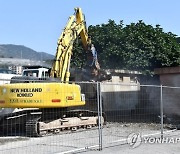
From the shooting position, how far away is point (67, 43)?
17.0 metres

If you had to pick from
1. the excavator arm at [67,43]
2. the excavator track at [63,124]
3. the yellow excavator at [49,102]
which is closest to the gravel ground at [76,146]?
the excavator track at [63,124]

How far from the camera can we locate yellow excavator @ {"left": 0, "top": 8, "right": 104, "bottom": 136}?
1269 cm

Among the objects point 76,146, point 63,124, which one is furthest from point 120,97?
point 76,146

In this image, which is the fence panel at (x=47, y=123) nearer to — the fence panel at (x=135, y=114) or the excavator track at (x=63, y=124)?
the excavator track at (x=63, y=124)

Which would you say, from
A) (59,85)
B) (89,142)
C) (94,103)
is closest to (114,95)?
(94,103)

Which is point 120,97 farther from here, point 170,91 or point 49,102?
point 49,102

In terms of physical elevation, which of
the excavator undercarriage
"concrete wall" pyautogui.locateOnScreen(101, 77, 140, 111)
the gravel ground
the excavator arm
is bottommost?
the gravel ground

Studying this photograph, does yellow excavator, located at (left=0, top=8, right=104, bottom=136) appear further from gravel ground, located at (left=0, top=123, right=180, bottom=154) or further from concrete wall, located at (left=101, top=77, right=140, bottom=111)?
concrete wall, located at (left=101, top=77, right=140, bottom=111)

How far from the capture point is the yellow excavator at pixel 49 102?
1269 cm

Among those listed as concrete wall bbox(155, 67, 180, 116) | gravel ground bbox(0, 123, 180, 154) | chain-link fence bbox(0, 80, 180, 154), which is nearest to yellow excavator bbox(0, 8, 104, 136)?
chain-link fence bbox(0, 80, 180, 154)

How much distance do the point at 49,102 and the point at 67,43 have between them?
Result: 4.47m

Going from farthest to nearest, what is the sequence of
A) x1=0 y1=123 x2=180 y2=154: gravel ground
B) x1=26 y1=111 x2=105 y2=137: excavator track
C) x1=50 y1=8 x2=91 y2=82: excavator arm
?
1. x1=50 y1=8 x2=91 y2=82: excavator arm
2. x1=26 y1=111 x2=105 y2=137: excavator track
3. x1=0 y1=123 x2=180 y2=154: gravel ground

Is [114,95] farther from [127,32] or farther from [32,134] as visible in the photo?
[127,32]

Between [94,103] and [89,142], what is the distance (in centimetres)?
503
